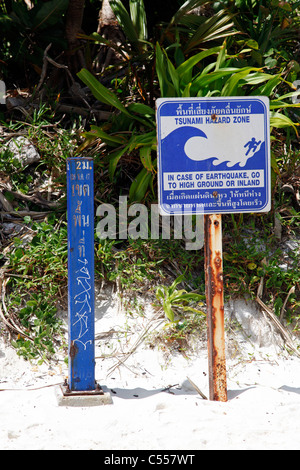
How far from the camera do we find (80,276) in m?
3.15

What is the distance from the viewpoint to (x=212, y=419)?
9.37 feet

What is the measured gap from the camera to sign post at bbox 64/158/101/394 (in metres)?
3.14

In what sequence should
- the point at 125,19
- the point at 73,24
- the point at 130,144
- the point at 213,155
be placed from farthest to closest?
the point at 73,24 → the point at 125,19 → the point at 130,144 → the point at 213,155

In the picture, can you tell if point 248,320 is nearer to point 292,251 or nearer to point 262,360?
point 262,360

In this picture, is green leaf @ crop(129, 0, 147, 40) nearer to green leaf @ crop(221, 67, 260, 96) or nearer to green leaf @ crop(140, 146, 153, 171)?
green leaf @ crop(221, 67, 260, 96)

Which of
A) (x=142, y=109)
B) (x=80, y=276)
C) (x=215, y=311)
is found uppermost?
(x=142, y=109)

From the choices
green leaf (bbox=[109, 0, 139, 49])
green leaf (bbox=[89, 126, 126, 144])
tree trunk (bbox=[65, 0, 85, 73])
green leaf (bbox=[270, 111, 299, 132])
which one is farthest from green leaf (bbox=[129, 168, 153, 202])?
tree trunk (bbox=[65, 0, 85, 73])

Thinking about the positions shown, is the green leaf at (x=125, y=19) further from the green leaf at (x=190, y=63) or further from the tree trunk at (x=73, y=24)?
the green leaf at (x=190, y=63)

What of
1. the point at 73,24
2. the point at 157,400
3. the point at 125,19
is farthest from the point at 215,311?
the point at 73,24

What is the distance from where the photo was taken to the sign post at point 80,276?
3.14 metres

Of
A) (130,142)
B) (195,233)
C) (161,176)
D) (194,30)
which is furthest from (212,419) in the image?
(194,30)

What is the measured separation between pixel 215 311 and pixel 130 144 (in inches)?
61.9

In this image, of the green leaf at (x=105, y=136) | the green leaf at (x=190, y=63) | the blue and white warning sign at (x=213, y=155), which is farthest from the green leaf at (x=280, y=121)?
the green leaf at (x=105, y=136)

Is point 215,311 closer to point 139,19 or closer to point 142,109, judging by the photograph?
point 142,109
